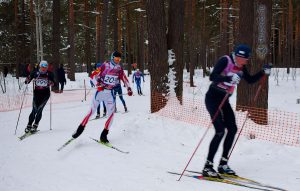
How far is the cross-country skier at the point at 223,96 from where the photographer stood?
488 cm

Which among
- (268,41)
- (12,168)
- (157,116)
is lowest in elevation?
(12,168)

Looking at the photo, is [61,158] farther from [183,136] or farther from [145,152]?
[183,136]

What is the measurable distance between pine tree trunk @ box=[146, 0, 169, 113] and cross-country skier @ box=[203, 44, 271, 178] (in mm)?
4836

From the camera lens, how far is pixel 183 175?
5.29 meters

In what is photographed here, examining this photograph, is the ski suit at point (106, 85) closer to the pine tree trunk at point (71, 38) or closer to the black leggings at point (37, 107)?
the black leggings at point (37, 107)

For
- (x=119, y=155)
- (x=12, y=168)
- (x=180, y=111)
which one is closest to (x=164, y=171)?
(x=119, y=155)

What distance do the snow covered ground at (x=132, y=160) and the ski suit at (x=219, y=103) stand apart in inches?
24.9

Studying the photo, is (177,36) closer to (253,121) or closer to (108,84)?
(253,121)

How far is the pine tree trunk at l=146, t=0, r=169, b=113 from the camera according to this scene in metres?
9.97

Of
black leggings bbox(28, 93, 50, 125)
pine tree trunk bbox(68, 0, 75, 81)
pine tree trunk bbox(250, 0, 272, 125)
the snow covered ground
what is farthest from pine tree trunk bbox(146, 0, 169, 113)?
pine tree trunk bbox(68, 0, 75, 81)

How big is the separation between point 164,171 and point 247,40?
5901 mm

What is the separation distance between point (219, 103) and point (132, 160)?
2167 millimetres

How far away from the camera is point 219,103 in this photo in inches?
200

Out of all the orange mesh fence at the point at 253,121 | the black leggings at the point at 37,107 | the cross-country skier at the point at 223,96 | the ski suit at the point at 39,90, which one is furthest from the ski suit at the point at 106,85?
the cross-country skier at the point at 223,96
